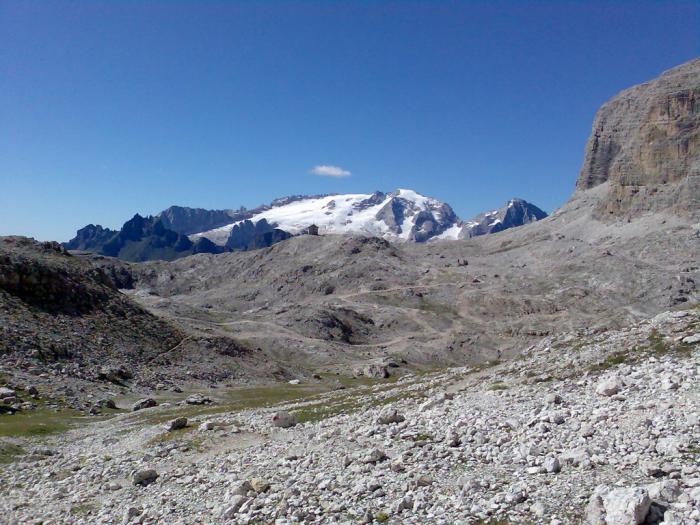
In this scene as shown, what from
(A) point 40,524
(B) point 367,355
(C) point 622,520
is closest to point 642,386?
(C) point 622,520

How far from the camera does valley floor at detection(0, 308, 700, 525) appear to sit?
1463cm

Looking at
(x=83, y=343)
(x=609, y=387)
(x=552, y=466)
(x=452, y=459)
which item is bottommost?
(x=452, y=459)

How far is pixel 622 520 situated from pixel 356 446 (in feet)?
42.8

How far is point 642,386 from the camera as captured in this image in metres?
21.2

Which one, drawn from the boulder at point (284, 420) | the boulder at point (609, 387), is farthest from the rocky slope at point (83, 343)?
the boulder at point (609, 387)

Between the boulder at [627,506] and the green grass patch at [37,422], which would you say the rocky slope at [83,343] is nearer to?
the green grass patch at [37,422]

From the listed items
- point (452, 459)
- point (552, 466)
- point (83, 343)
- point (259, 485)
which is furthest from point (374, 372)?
→ point (552, 466)

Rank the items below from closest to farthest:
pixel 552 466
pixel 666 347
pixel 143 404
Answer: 1. pixel 552 466
2. pixel 666 347
3. pixel 143 404

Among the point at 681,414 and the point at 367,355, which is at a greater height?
the point at 681,414

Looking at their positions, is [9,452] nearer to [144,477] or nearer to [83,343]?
[144,477]


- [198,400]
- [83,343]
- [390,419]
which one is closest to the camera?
[390,419]

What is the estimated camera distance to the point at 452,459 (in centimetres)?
1881

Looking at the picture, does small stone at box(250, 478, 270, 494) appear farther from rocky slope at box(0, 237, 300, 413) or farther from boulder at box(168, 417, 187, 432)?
rocky slope at box(0, 237, 300, 413)

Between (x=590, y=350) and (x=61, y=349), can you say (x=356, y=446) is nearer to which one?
(x=590, y=350)
